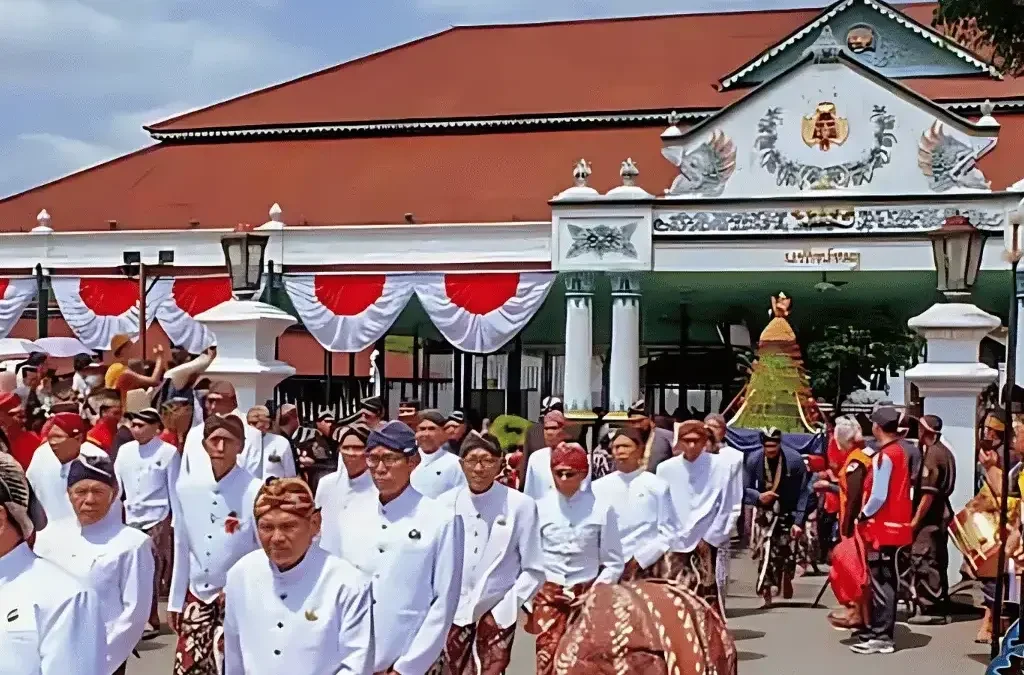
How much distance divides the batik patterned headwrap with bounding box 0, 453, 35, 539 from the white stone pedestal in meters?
6.13

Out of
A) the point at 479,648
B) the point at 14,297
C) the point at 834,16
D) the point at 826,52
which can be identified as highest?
the point at 834,16

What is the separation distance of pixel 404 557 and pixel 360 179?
1616 cm

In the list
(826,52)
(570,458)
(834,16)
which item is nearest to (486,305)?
(826,52)

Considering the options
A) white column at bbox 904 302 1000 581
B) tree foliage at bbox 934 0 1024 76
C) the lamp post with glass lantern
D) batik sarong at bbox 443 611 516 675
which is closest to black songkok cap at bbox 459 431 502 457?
batik sarong at bbox 443 611 516 675

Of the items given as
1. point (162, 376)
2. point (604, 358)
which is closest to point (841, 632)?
point (162, 376)

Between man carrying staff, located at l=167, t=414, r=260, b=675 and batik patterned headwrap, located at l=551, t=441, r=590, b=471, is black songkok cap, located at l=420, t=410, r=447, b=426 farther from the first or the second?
man carrying staff, located at l=167, t=414, r=260, b=675

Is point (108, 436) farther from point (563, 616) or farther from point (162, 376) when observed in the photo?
point (563, 616)

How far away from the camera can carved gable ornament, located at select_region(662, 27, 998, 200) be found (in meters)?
16.9

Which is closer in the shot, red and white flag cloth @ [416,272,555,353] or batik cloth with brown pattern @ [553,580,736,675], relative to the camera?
batik cloth with brown pattern @ [553,580,736,675]

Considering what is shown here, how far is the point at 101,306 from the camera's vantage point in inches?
771

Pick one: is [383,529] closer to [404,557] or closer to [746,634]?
[404,557]

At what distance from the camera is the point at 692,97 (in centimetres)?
2077

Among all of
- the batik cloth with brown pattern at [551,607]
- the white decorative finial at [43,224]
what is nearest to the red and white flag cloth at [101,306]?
the white decorative finial at [43,224]

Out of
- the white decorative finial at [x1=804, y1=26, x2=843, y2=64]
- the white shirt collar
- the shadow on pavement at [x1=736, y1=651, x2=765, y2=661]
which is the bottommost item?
the shadow on pavement at [x1=736, y1=651, x2=765, y2=661]
